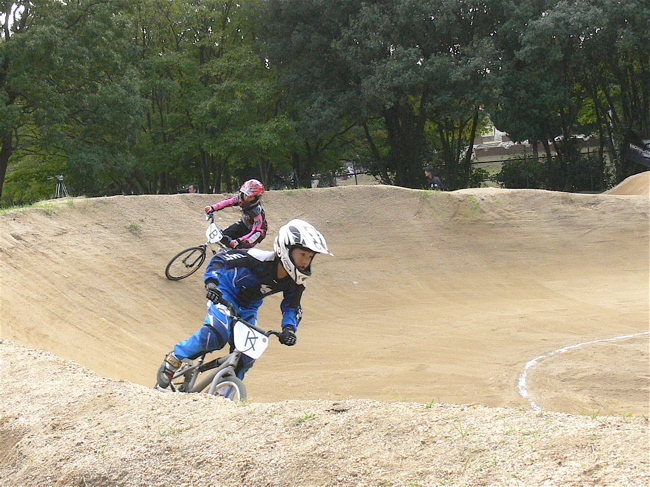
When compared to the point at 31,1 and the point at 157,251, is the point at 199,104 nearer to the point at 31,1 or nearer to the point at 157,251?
the point at 31,1

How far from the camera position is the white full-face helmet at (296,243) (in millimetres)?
6129

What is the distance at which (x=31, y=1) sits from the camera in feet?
92.6

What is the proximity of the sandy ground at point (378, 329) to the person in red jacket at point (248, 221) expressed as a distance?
198cm

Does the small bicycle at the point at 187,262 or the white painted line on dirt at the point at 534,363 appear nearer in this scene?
the white painted line on dirt at the point at 534,363

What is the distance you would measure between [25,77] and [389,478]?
2765 cm

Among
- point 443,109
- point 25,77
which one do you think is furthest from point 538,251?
point 25,77

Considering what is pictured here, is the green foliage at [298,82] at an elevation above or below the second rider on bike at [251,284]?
above

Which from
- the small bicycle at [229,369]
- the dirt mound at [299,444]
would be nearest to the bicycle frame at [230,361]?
the small bicycle at [229,369]

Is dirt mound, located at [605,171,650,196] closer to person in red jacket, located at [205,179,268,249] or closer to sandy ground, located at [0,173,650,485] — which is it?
sandy ground, located at [0,173,650,485]

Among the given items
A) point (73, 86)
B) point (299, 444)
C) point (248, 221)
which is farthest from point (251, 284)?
point (73, 86)

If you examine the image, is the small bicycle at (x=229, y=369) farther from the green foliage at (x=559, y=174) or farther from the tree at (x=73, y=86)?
the green foliage at (x=559, y=174)

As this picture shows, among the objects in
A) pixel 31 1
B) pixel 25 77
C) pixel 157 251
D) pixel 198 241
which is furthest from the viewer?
pixel 31 1

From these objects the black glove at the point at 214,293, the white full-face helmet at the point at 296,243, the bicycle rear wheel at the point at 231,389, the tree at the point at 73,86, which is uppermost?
the tree at the point at 73,86

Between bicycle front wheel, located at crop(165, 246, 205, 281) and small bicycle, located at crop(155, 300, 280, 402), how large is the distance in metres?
7.54
